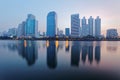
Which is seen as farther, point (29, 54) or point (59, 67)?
point (29, 54)

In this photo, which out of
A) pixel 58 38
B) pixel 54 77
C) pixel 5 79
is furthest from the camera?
pixel 58 38

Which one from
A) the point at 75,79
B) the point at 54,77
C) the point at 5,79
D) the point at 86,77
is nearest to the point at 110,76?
the point at 86,77

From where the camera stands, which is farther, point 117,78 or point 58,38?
point 58,38

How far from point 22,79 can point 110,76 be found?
6.66 m

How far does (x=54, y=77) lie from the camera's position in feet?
42.5

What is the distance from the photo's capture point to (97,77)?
521 inches

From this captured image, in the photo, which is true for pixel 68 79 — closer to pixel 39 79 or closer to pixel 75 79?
pixel 75 79

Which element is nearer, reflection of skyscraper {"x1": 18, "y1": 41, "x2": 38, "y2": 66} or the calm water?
the calm water

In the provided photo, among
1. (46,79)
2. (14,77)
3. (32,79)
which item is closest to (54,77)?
(46,79)

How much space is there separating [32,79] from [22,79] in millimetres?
686

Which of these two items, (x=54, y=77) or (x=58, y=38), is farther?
(x=58, y=38)

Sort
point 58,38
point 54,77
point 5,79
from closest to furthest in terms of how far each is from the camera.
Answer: point 5,79
point 54,77
point 58,38

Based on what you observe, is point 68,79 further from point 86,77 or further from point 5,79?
point 5,79

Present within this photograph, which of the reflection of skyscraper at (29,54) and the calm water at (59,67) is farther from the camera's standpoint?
the reflection of skyscraper at (29,54)
